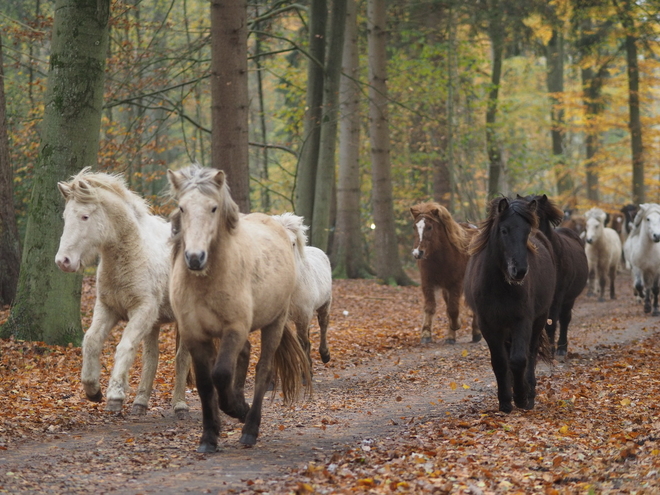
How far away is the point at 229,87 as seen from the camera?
12438 millimetres

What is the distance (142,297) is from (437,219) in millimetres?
7216

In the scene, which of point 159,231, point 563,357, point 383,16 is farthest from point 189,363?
point 383,16

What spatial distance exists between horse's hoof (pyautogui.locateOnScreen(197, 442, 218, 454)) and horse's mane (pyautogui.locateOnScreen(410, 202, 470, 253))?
8.17 metres

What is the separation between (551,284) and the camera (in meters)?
8.41

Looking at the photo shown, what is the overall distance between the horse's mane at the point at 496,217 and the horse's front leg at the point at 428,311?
569cm

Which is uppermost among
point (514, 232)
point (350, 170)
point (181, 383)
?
point (350, 170)

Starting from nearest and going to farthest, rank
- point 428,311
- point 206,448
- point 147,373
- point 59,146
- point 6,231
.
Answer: point 206,448
point 147,373
point 59,146
point 428,311
point 6,231

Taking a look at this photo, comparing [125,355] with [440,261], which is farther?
[440,261]

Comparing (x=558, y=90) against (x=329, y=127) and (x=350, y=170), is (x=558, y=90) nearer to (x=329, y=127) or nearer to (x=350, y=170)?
(x=350, y=170)

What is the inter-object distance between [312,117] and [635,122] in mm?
16145

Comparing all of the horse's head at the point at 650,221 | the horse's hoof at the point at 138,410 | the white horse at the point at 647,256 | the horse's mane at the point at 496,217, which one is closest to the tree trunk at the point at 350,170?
the horse's head at the point at 650,221

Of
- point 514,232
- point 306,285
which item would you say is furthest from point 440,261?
point 514,232

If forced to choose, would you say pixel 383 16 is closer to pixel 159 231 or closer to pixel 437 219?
pixel 437 219

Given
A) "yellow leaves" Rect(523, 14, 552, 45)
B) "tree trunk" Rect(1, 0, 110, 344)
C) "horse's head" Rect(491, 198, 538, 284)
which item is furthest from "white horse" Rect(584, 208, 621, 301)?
"tree trunk" Rect(1, 0, 110, 344)
